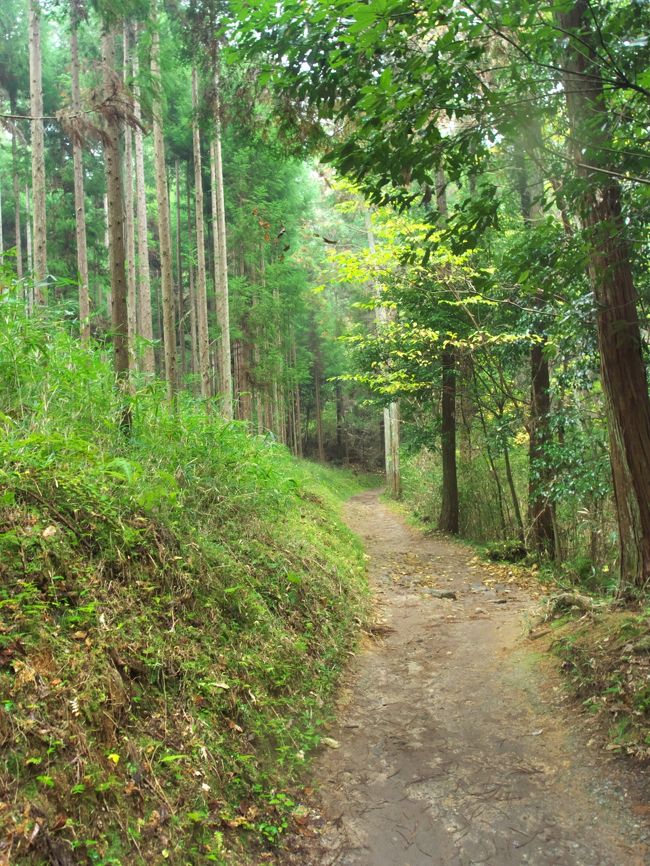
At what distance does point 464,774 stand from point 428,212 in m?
7.75

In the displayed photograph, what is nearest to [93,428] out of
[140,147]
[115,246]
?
[115,246]

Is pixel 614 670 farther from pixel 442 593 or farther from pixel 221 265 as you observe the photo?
pixel 221 265

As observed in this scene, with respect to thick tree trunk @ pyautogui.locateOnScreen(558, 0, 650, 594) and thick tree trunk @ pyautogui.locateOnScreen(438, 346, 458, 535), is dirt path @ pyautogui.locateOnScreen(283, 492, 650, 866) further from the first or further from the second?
thick tree trunk @ pyautogui.locateOnScreen(438, 346, 458, 535)

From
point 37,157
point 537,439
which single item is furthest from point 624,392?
point 37,157

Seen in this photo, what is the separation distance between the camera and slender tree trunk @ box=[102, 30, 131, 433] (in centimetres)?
539

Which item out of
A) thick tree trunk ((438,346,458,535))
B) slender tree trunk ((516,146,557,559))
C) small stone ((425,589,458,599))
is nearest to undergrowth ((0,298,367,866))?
small stone ((425,589,458,599))

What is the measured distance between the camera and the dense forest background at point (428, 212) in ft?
9.93

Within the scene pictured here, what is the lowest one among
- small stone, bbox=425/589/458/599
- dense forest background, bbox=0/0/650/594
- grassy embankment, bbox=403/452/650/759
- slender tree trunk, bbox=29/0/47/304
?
small stone, bbox=425/589/458/599

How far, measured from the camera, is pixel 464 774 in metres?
3.41

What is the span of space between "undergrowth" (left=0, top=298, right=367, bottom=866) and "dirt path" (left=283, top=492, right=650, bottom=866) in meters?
0.29

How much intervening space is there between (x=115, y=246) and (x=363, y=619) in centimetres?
474

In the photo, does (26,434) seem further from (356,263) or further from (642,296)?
(356,263)

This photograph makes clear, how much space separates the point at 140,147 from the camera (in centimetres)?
1527

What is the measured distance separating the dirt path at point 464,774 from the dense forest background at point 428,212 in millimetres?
1497
